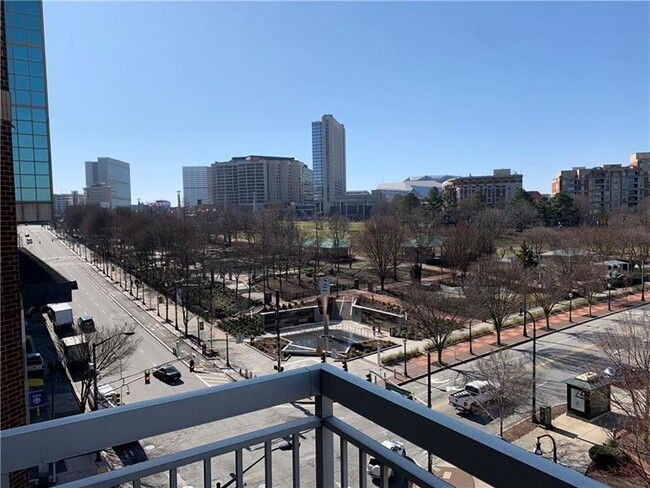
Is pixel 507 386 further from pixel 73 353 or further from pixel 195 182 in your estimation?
pixel 195 182

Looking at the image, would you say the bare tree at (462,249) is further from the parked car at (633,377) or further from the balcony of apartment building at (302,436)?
the balcony of apartment building at (302,436)

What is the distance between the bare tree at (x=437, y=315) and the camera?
2088 cm

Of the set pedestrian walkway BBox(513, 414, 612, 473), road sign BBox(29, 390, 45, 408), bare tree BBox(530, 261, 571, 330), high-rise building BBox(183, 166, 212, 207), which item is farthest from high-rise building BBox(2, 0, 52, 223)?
high-rise building BBox(183, 166, 212, 207)

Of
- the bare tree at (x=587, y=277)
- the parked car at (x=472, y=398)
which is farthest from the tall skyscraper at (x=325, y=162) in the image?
the parked car at (x=472, y=398)

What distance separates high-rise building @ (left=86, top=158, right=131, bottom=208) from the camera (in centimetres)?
15212

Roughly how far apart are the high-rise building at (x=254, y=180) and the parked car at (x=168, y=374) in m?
100

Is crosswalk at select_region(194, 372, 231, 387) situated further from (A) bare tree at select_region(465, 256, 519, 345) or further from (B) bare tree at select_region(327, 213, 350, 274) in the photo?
(B) bare tree at select_region(327, 213, 350, 274)

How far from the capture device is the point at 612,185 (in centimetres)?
8312

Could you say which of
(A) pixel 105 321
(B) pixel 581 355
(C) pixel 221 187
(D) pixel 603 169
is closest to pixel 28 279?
(A) pixel 105 321

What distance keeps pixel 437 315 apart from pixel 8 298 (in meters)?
19.2

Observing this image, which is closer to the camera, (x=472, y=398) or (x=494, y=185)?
(x=472, y=398)

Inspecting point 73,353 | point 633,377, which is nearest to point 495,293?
point 633,377

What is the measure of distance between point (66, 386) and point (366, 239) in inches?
980

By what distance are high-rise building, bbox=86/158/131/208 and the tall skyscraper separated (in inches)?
2533
